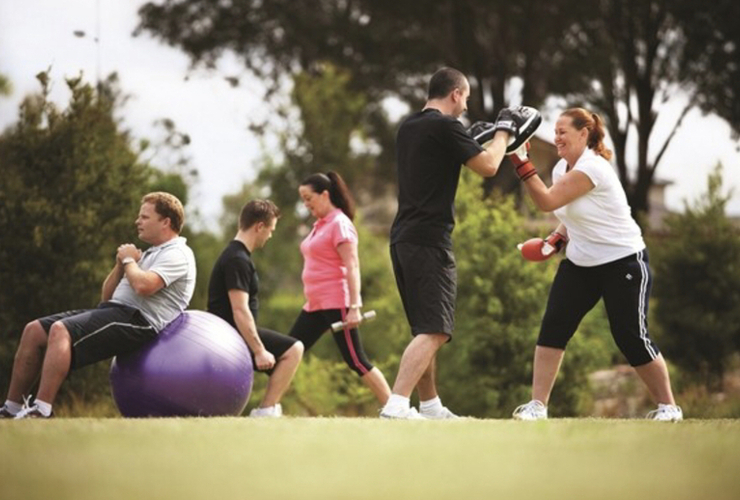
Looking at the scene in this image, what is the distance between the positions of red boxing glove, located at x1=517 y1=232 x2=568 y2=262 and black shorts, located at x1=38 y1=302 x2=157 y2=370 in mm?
2682

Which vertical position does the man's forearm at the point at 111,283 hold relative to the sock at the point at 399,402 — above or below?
above

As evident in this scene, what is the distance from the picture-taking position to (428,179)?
28.7 ft

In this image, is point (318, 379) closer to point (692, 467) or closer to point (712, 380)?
point (712, 380)

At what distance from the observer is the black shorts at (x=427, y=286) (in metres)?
8.59

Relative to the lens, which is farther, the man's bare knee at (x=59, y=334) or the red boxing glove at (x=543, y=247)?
the red boxing glove at (x=543, y=247)

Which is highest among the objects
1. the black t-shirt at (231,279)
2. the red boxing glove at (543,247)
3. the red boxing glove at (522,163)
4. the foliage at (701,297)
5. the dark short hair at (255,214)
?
the red boxing glove at (522,163)

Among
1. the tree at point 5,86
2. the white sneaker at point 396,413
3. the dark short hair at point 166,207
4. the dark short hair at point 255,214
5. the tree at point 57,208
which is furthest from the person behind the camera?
the tree at point 5,86

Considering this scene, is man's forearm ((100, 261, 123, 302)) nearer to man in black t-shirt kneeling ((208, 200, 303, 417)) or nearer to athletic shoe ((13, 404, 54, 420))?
man in black t-shirt kneeling ((208, 200, 303, 417))

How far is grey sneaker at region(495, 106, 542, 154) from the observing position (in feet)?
28.1

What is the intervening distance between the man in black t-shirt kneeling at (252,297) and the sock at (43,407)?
66.2 inches

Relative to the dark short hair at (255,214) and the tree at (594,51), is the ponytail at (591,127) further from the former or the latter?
the tree at (594,51)

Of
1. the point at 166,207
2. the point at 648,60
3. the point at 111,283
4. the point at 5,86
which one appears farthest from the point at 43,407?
the point at 5,86

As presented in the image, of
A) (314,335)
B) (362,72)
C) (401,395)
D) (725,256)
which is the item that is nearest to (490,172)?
(401,395)

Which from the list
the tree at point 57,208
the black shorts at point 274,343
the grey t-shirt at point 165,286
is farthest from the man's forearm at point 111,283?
the tree at point 57,208
